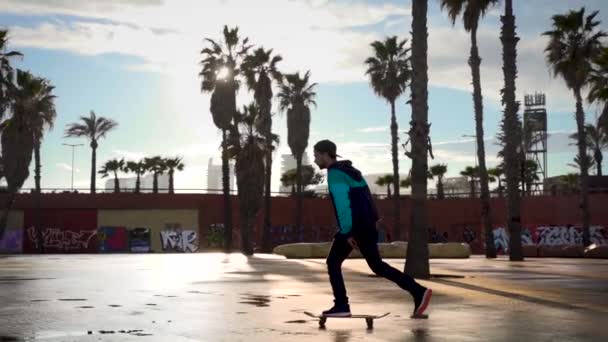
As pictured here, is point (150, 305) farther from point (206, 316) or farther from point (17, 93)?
point (17, 93)

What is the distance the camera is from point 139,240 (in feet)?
199

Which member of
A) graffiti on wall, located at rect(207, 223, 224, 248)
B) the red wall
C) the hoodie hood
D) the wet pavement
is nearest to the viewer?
the wet pavement

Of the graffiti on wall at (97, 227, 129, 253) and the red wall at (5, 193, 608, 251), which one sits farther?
the graffiti on wall at (97, 227, 129, 253)

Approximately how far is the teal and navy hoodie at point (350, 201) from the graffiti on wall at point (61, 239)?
2101 inches

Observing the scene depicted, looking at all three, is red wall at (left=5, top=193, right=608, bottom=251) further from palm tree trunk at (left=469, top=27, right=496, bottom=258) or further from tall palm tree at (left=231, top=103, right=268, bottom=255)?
palm tree trunk at (left=469, top=27, right=496, bottom=258)

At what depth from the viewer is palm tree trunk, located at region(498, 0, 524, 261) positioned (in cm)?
3080

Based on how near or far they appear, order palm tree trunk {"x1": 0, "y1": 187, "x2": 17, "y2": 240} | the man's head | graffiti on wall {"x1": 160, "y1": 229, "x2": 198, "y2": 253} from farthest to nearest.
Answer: graffiti on wall {"x1": 160, "y1": 229, "x2": 198, "y2": 253} → palm tree trunk {"x1": 0, "y1": 187, "x2": 17, "y2": 240} → the man's head

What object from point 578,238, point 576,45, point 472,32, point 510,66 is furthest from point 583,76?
point 578,238

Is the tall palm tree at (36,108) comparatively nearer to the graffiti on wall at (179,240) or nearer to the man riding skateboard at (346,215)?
the graffiti on wall at (179,240)

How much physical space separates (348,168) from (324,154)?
1.01 feet

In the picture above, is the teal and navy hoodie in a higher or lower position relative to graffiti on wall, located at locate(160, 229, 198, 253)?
higher

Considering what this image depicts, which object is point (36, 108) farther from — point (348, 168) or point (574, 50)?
point (348, 168)

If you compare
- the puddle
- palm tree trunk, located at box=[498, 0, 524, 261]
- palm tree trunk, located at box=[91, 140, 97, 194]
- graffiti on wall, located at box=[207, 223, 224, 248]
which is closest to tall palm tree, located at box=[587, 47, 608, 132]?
palm tree trunk, located at box=[498, 0, 524, 261]

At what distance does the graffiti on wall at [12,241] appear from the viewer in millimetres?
58406
